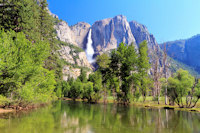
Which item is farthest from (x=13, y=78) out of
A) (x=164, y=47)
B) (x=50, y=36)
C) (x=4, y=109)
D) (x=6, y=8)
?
(x=164, y=47)

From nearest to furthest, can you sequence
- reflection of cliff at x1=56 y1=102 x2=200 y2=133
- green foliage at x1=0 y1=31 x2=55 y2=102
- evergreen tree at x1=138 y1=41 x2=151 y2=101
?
reflection of cliff at x1=56 y1=102 x2=200 y2=133 < green foliage at x1=0 y1=31 x2=55 y2=102 < evergreen tree at x1=138 y1=41 x2=151 y2=101

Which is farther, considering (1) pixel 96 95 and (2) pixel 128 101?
(1) pixel 96 95

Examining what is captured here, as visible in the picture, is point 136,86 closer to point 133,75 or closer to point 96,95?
point 133,75

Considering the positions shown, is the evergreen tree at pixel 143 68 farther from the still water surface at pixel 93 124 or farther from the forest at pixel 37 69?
the still water surface at pixel 93 124

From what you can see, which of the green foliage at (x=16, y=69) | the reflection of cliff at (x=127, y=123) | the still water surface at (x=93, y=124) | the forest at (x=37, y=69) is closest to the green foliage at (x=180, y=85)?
the forest at (x=37, y=69)

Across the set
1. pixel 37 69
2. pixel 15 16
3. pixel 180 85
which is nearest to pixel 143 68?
pixel 180 85

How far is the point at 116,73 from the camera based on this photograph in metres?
45.8

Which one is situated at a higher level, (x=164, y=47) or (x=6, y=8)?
(x=6, y=8)

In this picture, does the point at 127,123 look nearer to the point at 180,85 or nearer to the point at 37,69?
the point at 37,69

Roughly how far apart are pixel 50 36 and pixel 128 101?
1303 inches

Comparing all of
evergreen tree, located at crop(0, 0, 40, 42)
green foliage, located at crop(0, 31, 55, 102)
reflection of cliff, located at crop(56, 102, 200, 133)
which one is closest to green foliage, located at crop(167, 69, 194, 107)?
reflection of cliff, located at crop(56, 102, 200, 133)

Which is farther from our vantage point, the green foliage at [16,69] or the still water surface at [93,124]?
the green foliage at [16,69]

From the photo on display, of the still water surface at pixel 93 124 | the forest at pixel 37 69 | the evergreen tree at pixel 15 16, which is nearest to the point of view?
the still water surface at pixel 93 124

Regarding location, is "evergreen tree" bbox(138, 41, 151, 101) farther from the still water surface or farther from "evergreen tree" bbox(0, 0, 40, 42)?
"evergreen tree" bbox(0, 0, 40, 42)
